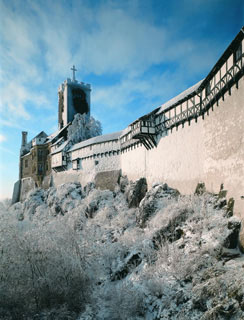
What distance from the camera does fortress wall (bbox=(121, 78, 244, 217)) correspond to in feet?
34.0

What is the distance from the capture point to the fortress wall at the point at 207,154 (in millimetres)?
10375

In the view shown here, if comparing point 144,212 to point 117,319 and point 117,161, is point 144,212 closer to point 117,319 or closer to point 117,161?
point 117,319

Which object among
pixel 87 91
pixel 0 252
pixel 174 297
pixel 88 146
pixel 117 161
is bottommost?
pixel 174 297

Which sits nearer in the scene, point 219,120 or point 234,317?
point 234,317

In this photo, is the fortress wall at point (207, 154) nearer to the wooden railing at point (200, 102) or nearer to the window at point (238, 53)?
the wooden railing at point (200, 102)

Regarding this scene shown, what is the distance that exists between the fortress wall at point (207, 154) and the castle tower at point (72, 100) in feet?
76.6

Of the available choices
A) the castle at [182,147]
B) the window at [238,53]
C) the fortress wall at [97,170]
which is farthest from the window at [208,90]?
the fortress wall at [97,170]

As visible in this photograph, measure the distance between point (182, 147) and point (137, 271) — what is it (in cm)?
956

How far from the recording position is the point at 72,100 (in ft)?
138

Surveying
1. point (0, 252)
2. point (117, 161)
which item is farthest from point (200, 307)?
point (117, 161)

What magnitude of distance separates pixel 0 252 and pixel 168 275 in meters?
7.90

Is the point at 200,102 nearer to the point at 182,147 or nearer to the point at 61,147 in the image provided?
the point at 182,147

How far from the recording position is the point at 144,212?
16594 millimetres

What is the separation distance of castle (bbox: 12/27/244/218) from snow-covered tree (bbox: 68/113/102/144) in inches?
82.6
